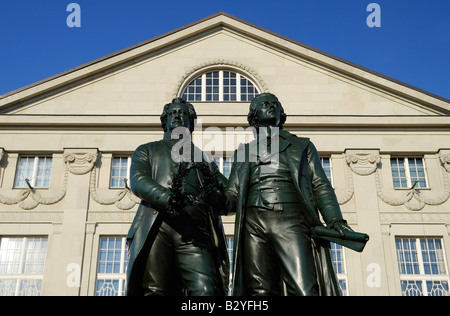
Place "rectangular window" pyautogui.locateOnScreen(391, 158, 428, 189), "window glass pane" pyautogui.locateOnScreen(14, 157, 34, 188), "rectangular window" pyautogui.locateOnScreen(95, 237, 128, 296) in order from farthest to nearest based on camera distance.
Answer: "rectangular window" pyautogui.locateOnScreen(391, 158, 428, 189) → "window glass pane" pyautogui.locateOnScreen(14, 157, 34, 188) → "rectangular window" pyautogui.locateOnScreen(95, 237, 128, 296)

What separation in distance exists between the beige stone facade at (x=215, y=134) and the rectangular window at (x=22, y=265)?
19 centimetres

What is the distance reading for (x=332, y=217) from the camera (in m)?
5.32

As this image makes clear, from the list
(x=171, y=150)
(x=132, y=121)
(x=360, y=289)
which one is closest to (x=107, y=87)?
(x=132, y=121)

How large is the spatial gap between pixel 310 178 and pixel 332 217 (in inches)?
22.5

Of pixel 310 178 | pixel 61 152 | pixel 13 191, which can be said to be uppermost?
pixel 61 152

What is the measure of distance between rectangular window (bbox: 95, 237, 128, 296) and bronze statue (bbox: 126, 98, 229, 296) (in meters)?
15.7

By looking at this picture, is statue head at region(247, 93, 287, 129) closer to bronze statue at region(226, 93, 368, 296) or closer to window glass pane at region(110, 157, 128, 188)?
bronze statue at region(226, 93, 368, 296)

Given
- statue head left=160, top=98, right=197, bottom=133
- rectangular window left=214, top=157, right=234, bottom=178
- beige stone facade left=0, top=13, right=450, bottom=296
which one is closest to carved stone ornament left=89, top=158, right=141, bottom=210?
beige stone facade left=0, top=13, right=450, bottom=296

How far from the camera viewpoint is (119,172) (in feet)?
76.3

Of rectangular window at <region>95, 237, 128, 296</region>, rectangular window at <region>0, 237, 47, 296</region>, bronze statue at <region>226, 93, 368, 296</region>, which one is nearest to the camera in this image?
bronze statue at <region>226, 93, 368, 296</region>

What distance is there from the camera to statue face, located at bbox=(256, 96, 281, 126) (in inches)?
243

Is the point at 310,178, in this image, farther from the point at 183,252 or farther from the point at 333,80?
the point at 333,80

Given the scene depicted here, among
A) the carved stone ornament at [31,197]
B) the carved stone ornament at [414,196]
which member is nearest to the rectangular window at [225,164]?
the carved stone ornament at [414,196]

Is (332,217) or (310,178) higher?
(310,178)
